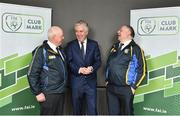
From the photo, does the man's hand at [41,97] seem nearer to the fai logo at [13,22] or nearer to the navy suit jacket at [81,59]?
the navy suit jacket at [81,59]

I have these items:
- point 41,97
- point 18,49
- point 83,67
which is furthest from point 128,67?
point 18,49

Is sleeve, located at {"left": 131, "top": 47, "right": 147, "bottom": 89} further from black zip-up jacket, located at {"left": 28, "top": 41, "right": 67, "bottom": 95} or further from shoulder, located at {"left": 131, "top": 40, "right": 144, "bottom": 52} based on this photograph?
black zip-up jacket, located at {"left": 28, "top": 41, "right": 67, "bottom": 95}

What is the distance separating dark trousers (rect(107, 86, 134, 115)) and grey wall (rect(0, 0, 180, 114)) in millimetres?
430

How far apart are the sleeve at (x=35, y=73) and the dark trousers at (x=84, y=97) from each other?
56cm

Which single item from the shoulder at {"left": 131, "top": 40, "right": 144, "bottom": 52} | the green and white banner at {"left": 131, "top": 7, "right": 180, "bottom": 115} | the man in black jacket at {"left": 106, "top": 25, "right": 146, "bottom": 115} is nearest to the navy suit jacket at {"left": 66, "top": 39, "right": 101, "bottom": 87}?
the man in black jacket at {"left": 106, "top": 25, "right": 146, "bottom": 115}

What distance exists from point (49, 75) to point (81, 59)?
0.52 m

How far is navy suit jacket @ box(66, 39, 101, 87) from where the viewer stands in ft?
13.0

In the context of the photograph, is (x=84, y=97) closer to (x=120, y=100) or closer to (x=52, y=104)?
(x=120, y=100)

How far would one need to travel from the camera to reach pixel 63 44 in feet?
14.2

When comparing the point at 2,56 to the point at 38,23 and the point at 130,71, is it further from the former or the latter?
the point at 130,71

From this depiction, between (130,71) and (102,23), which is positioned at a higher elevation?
(102,23)

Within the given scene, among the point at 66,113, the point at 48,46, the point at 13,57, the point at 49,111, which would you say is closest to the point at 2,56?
the point at 13,57

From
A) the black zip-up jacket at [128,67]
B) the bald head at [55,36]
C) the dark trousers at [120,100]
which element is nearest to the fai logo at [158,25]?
the black zip-up jacket at [128,67]

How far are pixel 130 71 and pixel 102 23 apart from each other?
84cm
